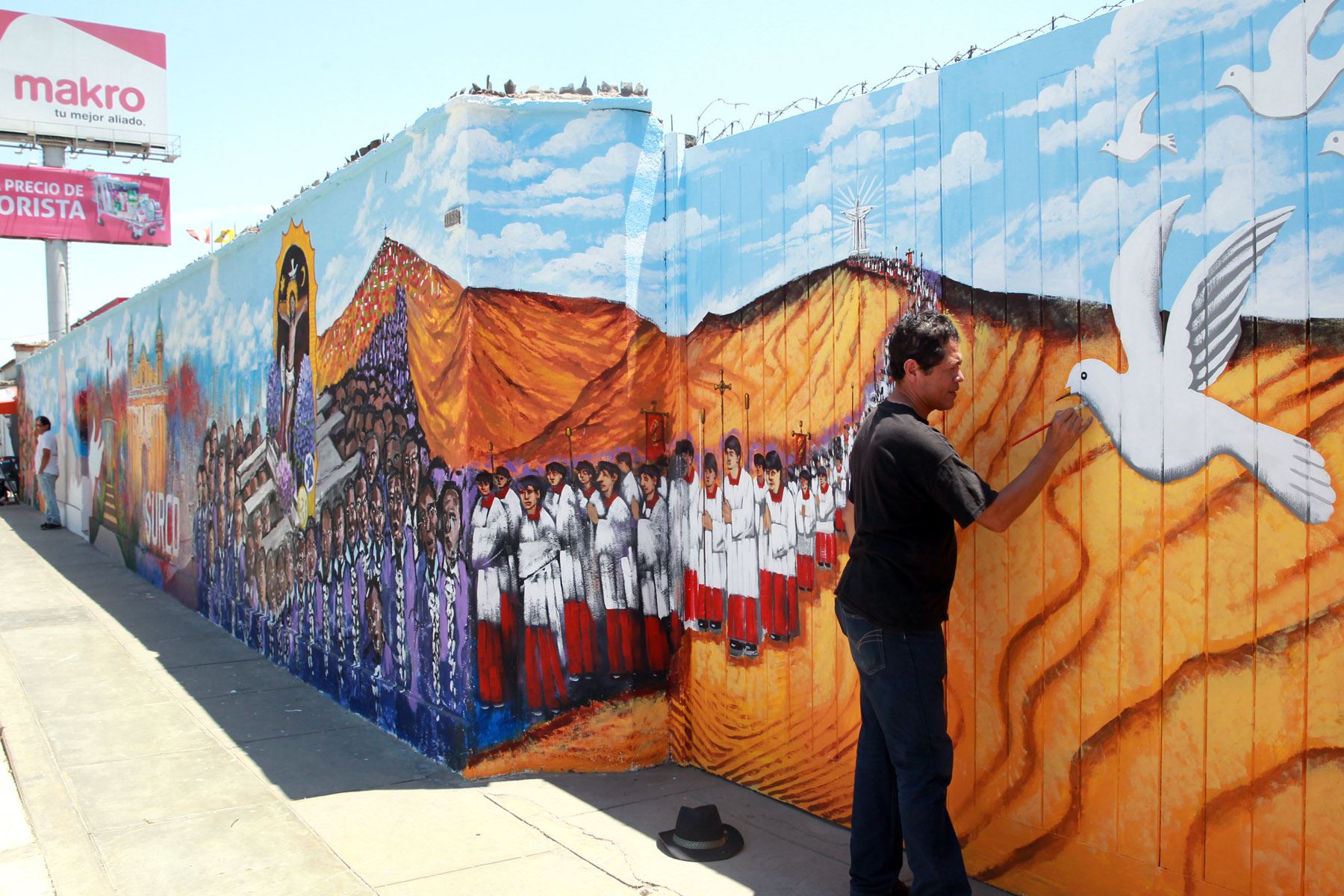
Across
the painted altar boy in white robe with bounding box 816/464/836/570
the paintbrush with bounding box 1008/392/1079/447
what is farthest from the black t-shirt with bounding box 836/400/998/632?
the painted altar boy in white robe with bounding box 816/464/836/570

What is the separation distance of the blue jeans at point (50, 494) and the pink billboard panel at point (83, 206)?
70.8 feet

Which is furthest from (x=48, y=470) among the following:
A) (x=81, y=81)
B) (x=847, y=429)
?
(x=81, y=81)

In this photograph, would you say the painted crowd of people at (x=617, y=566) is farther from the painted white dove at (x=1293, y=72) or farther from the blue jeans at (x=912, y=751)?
the painted white dove at (x=1293, y=72)

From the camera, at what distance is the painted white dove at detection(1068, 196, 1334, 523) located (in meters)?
3.00

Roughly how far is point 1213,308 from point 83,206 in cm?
4029

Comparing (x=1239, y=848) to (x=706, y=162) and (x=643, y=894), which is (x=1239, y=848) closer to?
(x=643, y=894)

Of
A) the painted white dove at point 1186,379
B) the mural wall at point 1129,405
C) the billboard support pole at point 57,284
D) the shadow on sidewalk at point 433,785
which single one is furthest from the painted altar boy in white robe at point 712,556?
the billboard support pole at point 57,284

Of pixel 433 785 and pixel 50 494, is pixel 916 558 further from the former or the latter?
pixel 50 494

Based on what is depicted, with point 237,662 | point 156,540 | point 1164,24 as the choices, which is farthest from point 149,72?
point 1164,24

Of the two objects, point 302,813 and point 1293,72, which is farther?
point 302,813

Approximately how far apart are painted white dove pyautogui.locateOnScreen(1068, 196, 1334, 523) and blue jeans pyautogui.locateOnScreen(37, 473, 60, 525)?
1794 cm

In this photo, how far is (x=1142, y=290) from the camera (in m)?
3.31

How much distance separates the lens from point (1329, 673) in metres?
2.90

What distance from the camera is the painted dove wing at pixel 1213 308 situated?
3055 mm
